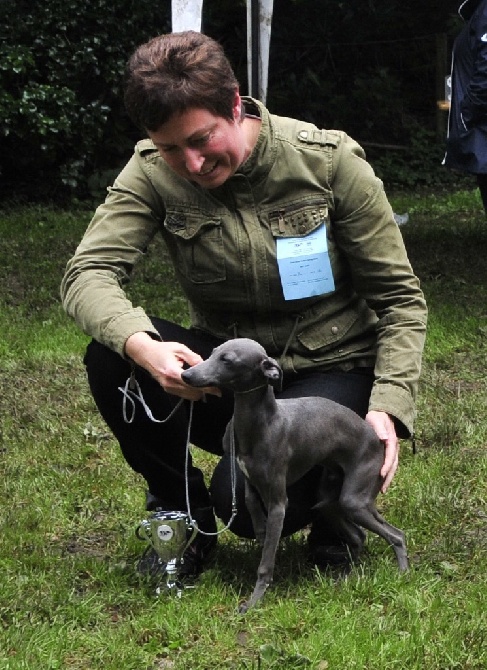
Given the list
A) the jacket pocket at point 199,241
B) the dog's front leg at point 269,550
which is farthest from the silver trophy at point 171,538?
the jacket pocket at point 199,241

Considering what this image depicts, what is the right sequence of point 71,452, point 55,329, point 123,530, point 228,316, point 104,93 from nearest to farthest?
1. point 228,316
2. point 123,530
3. point 71,452
4. point 55,329
5. point 104,93

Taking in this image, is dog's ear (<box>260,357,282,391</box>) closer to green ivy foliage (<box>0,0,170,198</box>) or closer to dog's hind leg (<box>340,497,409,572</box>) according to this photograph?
dog's hind leg (<box>340,497,409,572</box>)

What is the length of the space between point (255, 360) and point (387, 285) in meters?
0.59

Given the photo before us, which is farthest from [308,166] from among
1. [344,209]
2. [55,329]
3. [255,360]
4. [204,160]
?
[55,329]

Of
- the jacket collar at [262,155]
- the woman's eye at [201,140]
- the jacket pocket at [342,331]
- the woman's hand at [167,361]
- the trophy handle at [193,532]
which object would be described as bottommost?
the trophy handle at [193,532]

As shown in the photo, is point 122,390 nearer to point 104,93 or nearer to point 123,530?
point 123,530

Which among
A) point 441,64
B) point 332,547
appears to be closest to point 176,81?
point 332,547

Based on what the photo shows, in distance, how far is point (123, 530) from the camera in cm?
372

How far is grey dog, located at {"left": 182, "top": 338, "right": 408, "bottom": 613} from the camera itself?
2754mm

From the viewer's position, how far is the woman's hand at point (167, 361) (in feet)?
9.29

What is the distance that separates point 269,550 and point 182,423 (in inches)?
19.2

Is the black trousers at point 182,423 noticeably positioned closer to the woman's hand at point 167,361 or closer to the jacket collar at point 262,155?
the woman's hand at point 167,361

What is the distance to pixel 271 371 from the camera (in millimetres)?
2715

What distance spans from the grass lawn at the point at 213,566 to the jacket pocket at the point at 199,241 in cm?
83
